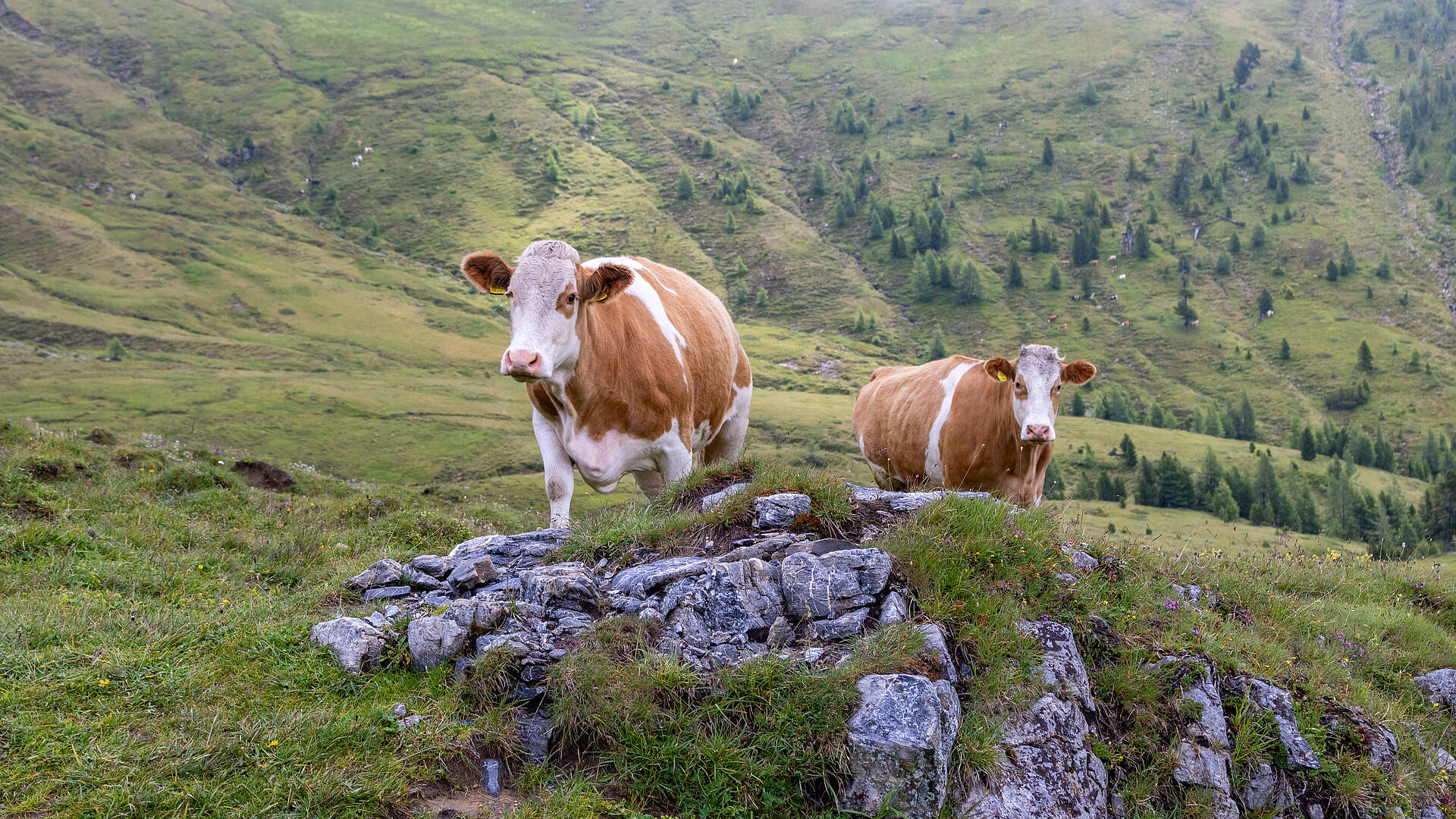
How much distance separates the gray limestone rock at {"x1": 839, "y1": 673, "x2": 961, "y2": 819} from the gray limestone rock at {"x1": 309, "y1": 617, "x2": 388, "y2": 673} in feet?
10.8

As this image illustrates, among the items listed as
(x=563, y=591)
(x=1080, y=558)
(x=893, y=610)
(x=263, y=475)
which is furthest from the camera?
(x=263, y=475)

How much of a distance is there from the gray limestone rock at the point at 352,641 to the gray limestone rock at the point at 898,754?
10.8ft

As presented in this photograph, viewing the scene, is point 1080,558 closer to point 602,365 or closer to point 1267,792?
point 1267,792

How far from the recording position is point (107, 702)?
530cm

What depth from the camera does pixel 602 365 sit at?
9.73 meters

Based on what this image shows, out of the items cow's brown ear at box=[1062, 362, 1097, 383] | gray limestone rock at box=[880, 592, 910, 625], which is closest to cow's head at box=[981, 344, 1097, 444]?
cow's brown ear at box=[1062, 362, 1097, 383]

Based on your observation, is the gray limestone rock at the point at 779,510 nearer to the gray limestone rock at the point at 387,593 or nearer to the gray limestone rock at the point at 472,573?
the gray limestone rock at the point at 472,573

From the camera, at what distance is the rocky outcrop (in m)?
5.54

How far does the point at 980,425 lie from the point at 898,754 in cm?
888

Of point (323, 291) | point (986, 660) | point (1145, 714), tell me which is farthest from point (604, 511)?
point (323, 291)

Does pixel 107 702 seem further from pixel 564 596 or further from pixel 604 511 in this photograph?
pixel 604 511

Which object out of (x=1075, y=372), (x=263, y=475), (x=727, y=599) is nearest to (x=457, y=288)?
(x=263, y=475)

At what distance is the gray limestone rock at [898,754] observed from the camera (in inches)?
209

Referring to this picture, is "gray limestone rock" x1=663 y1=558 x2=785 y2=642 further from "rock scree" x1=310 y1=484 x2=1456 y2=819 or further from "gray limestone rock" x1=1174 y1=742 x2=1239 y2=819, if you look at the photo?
"gray limestone rock" x1=1174 y1=742 x2=1239 y2=819
